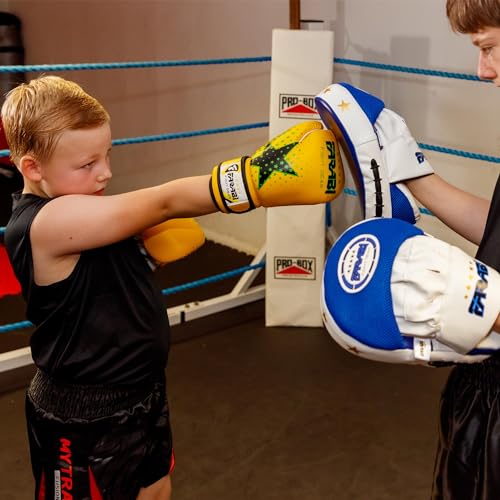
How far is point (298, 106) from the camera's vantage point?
2.54 m

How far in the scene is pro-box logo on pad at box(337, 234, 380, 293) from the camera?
0.89 meters

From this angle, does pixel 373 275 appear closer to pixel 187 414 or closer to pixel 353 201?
pixel 187 414

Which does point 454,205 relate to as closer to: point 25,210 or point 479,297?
point 479,297

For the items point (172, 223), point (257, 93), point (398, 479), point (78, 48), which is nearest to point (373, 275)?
point (172, 223)

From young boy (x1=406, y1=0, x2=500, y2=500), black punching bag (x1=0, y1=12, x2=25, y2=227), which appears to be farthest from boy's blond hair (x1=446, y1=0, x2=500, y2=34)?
black punching bag (x1=0, y1=12, x2=25, y2=227)

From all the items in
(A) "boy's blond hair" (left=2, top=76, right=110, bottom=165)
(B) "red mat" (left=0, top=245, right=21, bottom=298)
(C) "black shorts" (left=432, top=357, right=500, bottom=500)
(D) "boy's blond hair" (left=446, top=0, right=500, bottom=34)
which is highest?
(D) "boy's blond hair" (left=446, top=0, right=500, bottom=34)

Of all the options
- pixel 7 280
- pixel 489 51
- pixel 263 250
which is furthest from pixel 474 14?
pixel 7 280

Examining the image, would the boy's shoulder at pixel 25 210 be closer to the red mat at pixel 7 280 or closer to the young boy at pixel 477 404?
the young boy at pixel 477 404

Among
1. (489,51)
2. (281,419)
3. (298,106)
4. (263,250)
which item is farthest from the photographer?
(263,250)

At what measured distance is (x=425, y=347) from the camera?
34.3 inches

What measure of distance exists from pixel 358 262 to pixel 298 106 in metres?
1.71

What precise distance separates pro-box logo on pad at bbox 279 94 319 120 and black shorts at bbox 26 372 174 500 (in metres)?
1.55

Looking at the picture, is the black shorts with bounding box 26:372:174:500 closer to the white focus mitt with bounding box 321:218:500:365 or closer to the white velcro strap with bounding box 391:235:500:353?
the white focus mitt with bounding box 321:218:500:365

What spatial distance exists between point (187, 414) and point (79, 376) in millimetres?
944
